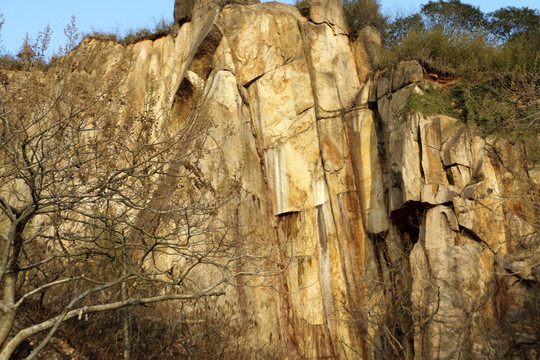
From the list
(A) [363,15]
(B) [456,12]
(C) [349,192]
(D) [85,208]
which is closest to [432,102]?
(C) [349,192]

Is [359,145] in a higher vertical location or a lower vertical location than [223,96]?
lower

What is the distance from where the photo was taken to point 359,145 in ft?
52.4

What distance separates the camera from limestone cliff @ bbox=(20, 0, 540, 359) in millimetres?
12469

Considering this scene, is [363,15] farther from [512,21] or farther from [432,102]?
[512,21]

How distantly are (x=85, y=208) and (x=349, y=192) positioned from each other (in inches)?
297

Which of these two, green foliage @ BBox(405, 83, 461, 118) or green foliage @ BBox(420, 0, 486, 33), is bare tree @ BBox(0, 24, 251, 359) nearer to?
green foliage @ BBox(405, 83, 461, 118)

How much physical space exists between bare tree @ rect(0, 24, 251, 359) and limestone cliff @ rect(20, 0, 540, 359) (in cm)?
170

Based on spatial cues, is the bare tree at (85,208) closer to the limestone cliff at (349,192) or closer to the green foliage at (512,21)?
the limestone cliff at (349,192)

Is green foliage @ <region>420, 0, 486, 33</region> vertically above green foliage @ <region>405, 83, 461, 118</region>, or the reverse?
green foliage @ <region>420, 0, 486, 33</region>

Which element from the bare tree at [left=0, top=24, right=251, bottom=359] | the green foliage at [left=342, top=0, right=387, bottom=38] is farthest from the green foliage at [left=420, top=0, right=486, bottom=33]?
the bare tree at [left=0, top=24, right=251, bottom=359]

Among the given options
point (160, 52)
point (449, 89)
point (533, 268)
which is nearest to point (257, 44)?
point (160, 52)

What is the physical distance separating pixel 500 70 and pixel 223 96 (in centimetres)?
730

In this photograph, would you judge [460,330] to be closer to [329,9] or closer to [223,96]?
[223,96]

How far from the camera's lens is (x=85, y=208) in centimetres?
1020
